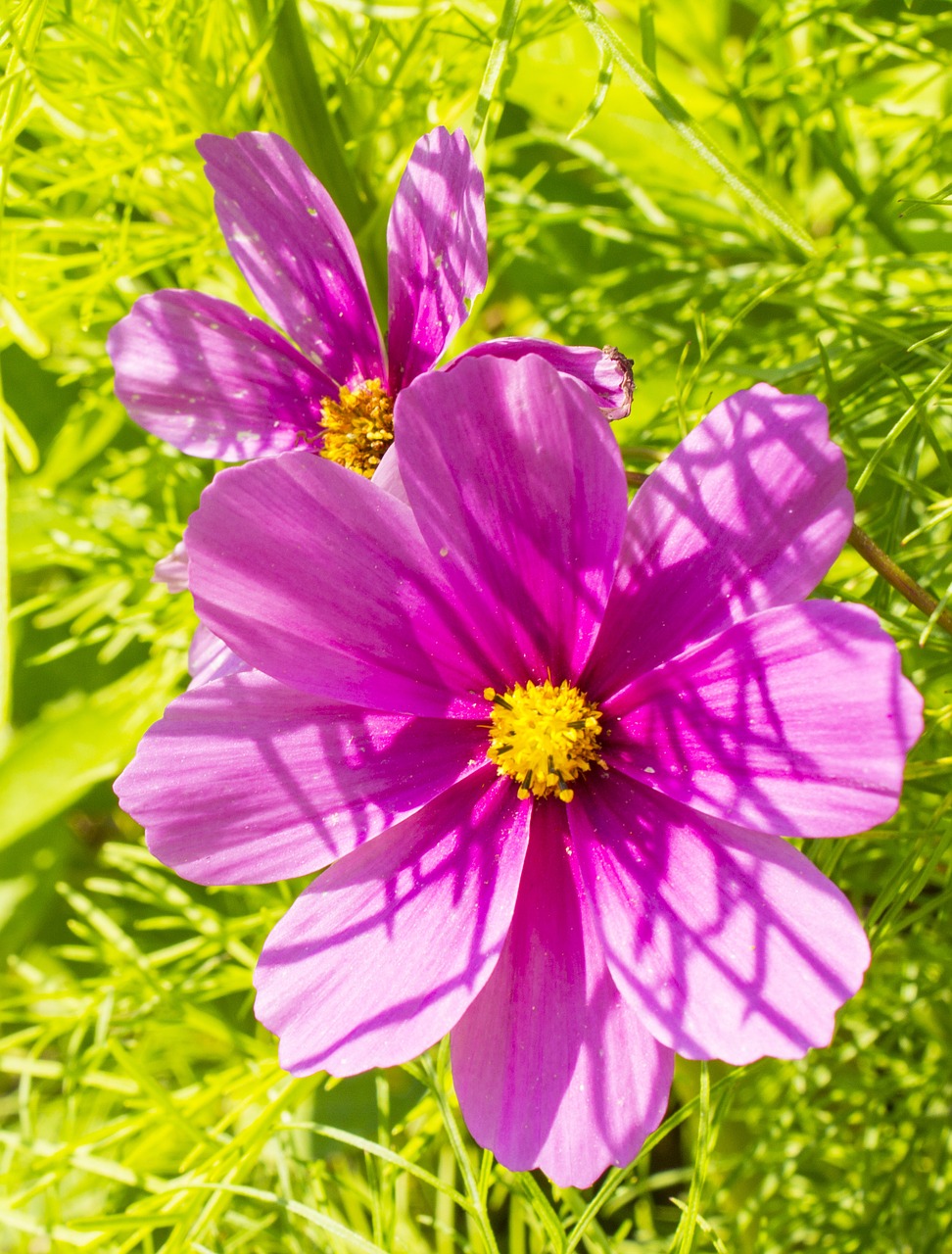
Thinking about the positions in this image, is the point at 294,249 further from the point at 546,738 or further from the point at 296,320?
the point at 546,738

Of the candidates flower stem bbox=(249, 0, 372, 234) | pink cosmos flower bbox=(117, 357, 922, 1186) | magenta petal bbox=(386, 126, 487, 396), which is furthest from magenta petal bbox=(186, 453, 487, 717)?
flower stem bbox=(249, 0, 372, 234)

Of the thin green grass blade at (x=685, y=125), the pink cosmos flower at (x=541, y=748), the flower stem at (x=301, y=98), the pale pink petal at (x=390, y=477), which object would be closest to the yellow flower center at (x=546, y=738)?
the pink cosmos flower at (x=541, y=748)

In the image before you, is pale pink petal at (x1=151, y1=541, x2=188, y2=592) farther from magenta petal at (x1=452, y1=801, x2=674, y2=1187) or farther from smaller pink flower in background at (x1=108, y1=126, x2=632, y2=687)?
magenta petal at (x1=452, y1=801, x2=674, y2=1187)

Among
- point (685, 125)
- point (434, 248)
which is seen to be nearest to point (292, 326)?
point (434, 248)

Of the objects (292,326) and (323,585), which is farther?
(292,326)

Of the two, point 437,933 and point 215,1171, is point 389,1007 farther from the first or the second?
point 215,1171

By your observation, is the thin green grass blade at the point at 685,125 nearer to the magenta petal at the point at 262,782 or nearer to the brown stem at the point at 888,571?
the brown stem at the point at 888,571

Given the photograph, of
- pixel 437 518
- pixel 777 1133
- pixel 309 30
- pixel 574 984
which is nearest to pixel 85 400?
pixel 309 30
